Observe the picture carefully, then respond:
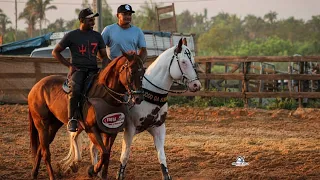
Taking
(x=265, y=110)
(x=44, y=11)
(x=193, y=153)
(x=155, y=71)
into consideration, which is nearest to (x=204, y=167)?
(x=193, y=153)

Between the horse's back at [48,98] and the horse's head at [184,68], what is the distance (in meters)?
1.44

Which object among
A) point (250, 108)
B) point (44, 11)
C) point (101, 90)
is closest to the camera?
point (101, 90)

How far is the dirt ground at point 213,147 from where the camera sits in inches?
307

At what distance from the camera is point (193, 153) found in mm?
9328

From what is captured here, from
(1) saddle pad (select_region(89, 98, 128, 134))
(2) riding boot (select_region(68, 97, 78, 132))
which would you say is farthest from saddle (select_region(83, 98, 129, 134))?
(2) riding boot (select_region(68, 97, 78, 132))

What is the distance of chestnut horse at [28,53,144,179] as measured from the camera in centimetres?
638

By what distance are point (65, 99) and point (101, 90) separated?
679 millimetres

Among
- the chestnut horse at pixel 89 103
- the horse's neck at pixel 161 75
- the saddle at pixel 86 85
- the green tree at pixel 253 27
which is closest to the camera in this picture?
the chestnut horse at pixel 89 103

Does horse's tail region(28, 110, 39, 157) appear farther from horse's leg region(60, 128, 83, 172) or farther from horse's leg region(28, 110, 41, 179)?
horse's leg region(60, 128, 83, 172)

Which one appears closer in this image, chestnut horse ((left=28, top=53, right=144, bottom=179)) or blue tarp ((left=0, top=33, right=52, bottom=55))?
chestnut horse ((left=28, top=53, right=144, bottom=179))

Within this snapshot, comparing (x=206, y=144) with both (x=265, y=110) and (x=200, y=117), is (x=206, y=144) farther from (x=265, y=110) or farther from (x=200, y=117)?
(x=265, y=110)

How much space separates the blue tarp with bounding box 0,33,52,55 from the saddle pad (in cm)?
1653

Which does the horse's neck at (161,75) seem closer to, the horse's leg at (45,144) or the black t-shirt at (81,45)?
the black t-shirt at (81,45)

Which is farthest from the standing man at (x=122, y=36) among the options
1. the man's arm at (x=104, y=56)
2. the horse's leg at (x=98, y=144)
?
the horse's leg at (x=98, y=144)
